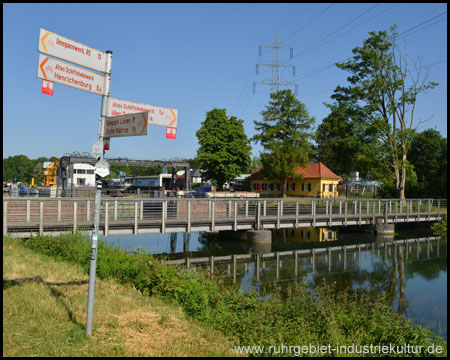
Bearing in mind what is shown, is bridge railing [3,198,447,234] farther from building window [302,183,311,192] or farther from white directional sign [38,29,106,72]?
building window [302,183,311,192]

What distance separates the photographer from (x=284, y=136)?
50531 millimetres

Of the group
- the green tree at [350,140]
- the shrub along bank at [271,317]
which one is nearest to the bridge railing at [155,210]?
the green tree at [350,140]

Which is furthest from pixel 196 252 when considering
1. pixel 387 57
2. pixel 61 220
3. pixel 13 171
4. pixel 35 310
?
pixel 13 171

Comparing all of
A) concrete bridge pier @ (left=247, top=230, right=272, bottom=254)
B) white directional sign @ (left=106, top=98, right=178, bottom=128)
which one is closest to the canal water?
concrete bridge pier @ (left=247, top=230, right=272, bottom=254)

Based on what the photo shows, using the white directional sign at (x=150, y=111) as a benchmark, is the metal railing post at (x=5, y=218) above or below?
below

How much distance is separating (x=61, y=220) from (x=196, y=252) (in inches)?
279

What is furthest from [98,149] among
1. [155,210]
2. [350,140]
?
[350,140]

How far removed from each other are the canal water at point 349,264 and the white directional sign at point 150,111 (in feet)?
20.2

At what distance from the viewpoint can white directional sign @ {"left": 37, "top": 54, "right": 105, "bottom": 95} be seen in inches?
207

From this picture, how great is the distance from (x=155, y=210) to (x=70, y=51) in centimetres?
1803

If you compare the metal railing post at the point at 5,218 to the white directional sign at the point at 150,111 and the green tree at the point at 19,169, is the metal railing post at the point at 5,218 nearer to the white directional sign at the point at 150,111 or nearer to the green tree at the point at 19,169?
the white directional sign at the point at 150,111

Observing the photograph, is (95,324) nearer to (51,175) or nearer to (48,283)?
(48,283)

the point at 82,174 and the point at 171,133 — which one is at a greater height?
the point at 82,174

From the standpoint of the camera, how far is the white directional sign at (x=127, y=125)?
531 centimetres
